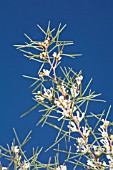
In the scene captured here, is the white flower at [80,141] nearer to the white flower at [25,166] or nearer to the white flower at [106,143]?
the white flower at [106,143]

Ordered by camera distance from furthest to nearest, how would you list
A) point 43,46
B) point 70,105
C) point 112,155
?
point 43,46 < point 70,105 < point 112,155

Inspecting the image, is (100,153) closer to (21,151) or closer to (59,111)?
(59,111)

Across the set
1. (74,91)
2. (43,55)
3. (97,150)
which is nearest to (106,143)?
(97,150)

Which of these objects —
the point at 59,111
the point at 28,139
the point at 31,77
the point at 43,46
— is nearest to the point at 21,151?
the point at 28,139

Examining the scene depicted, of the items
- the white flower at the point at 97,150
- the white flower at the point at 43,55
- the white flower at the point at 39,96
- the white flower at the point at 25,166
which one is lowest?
the white flower at the point at 25,166

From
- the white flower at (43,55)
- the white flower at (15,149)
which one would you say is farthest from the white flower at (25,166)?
the white flower at (43,55)

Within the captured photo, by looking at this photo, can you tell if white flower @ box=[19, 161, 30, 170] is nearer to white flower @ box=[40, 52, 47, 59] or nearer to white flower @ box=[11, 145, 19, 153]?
white flower @ box=[11, 145, 19, 153]

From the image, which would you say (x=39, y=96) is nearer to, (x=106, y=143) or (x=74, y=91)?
(x=74, y=91)

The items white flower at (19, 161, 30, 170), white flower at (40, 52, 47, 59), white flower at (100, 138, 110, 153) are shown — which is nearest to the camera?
white flower at (100, 138, 110, 153)

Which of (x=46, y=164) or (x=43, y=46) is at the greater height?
(x=43, y=46)

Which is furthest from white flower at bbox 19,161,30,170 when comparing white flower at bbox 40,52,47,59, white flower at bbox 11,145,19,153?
white flower at bbox 40,52,47,59

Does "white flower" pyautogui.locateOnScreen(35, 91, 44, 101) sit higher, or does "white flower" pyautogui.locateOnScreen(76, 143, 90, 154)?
"white flower" pyautogui.locateOnScreen(35, 91, 44, 101)
